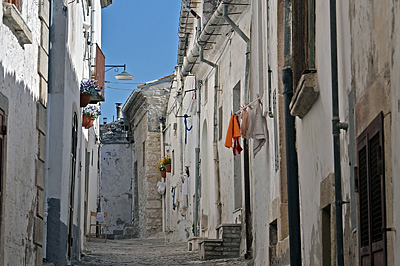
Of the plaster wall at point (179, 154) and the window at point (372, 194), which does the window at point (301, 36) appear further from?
the plaster wall at point (179, 154)

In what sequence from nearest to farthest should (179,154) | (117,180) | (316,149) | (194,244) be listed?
(316,149) < (194,244) < (179,154) < (117,180)

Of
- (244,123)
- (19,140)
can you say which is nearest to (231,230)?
(244,123)

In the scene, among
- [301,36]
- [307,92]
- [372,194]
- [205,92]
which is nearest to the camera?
[372,194]

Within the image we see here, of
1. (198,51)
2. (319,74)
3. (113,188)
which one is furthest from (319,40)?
(113,188)

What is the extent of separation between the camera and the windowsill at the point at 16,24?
8133 millimetres

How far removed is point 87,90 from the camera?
15.3 m

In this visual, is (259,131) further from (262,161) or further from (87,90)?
(87,90)

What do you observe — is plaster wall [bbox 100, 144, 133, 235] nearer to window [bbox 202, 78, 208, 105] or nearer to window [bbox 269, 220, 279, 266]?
window [bbox 202, 78, 208, 105]

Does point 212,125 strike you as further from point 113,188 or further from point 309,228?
point 113,188

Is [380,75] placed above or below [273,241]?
above

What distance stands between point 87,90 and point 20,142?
20.0ft

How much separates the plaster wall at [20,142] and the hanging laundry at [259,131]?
3131 mm

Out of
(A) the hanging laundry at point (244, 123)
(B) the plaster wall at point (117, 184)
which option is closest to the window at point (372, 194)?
(A) the hanging laundry at point (244, 123)

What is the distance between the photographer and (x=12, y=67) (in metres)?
8.77
